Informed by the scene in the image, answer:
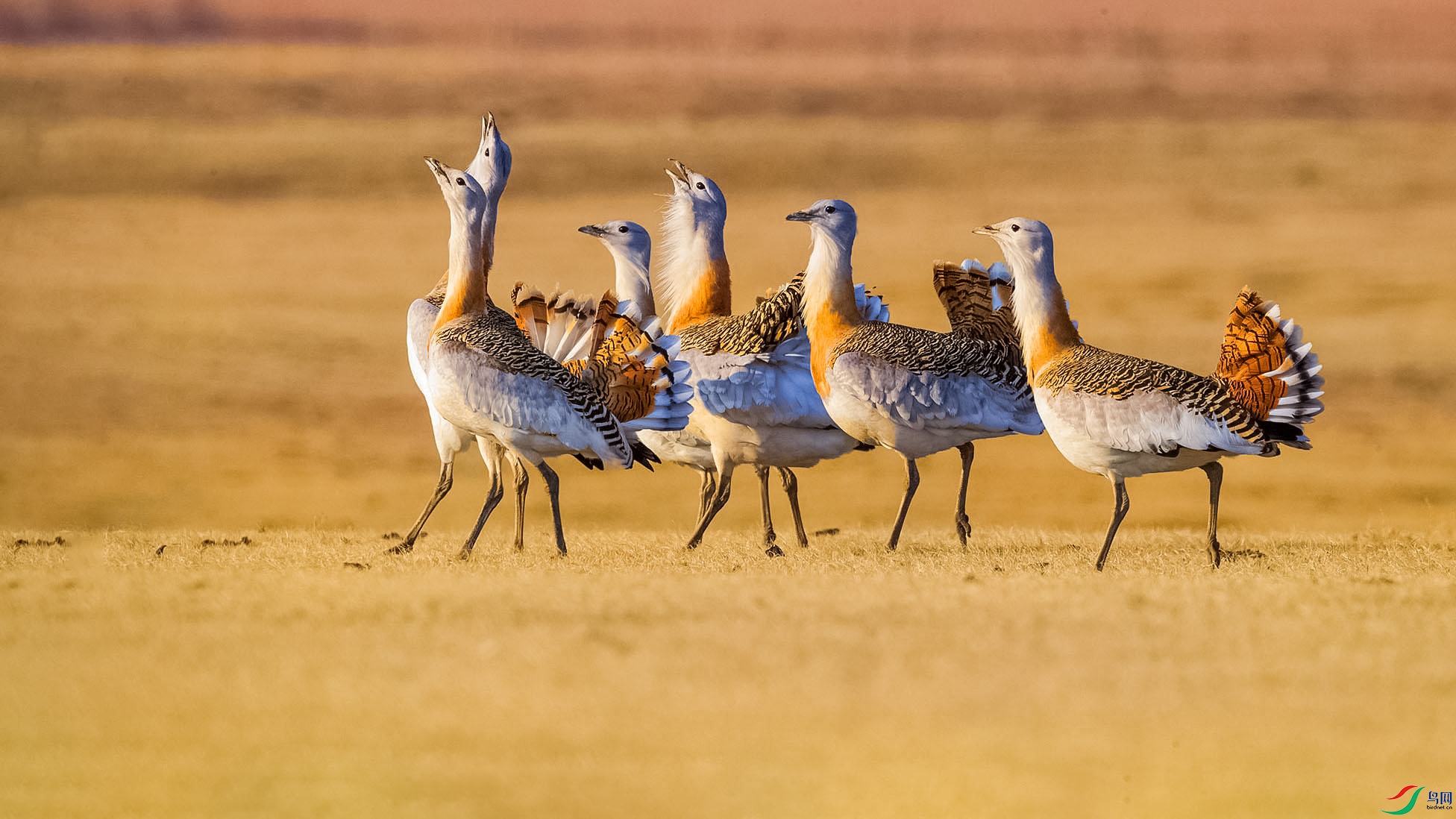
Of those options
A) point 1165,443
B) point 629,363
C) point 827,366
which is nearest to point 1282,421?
point 1165,443

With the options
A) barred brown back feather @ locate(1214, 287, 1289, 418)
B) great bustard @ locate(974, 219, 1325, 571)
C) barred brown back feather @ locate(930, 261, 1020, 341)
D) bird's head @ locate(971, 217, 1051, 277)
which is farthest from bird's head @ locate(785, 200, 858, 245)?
barred brown back feather @ locate(1214, 287, 1289, 418)

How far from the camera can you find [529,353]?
1238cm

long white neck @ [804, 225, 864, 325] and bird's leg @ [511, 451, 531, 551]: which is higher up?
long white neck @ [804, 225, 864, 325]

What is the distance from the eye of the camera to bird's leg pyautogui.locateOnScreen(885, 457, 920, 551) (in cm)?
1311

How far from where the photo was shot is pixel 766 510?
1360 centimetres

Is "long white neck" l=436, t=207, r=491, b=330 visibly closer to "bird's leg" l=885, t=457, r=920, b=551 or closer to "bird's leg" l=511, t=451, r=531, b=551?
"bird's leg" l=511, t=451, r=531, b=551

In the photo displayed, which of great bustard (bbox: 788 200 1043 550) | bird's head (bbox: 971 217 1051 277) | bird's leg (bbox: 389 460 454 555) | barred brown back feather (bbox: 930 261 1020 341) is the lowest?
bird's leg (bbox: 389 460 454 555)

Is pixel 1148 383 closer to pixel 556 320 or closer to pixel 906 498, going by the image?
pixel 906 498

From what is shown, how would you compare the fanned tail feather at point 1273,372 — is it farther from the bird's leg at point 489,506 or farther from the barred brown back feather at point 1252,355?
the bird's leg at point 489,506

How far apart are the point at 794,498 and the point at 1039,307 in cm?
239

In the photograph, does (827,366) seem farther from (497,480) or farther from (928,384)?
(497,480)

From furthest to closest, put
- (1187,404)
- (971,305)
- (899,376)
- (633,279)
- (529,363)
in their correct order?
1. (633,279)
2. (971,305)
3. (899,376)
4. (529,363)
5. (1187,404)

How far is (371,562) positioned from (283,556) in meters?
0.80

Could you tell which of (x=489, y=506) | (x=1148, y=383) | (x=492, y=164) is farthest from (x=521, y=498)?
(x=1148, y=383)
